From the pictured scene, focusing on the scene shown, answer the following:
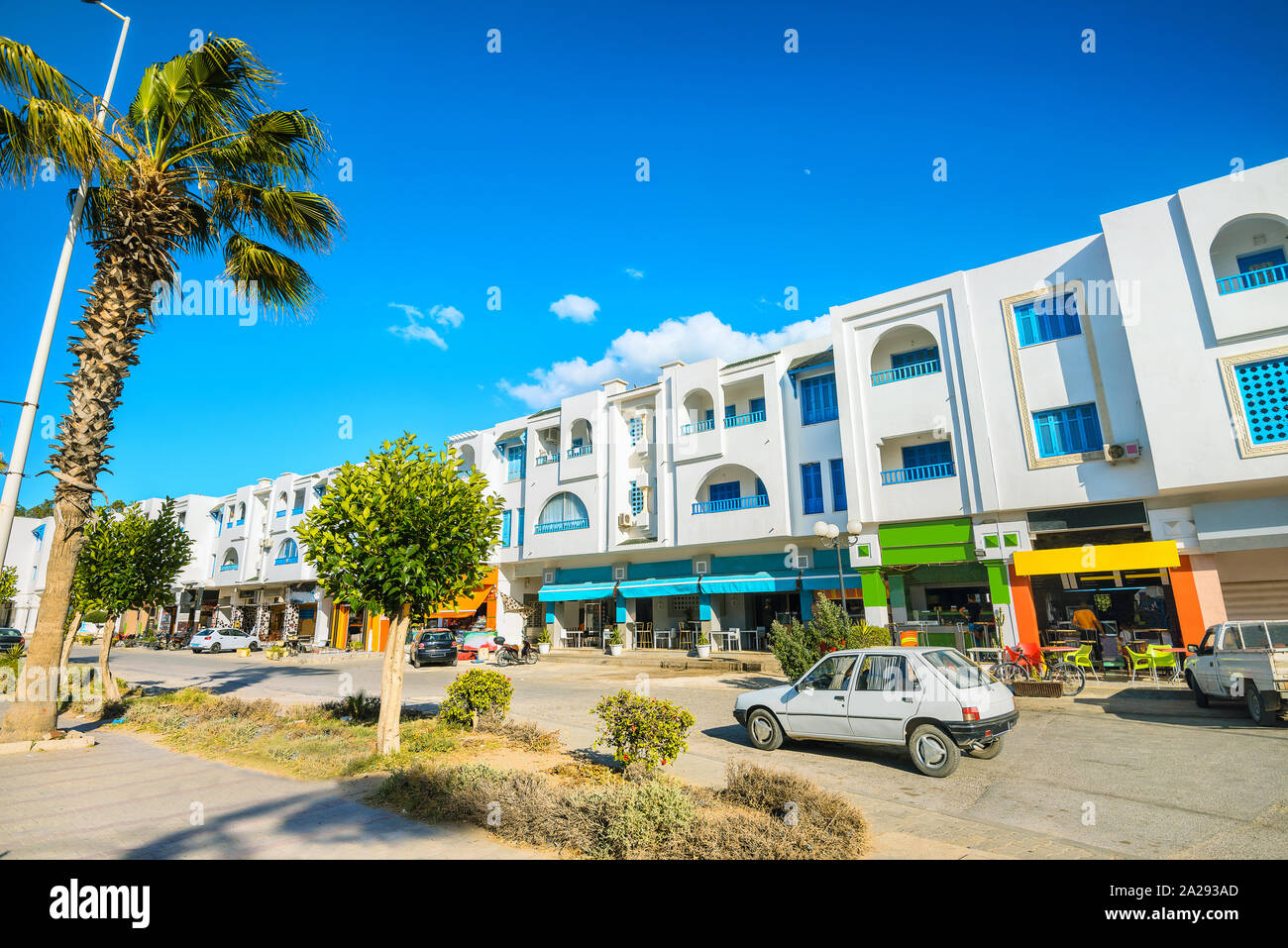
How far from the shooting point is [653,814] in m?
5.06

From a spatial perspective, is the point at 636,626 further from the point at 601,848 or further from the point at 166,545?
the point at 601,848

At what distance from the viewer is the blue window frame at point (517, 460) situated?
34.8 metres

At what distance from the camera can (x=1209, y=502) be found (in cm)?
1616

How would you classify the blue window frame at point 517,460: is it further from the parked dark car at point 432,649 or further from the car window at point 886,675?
the car window at point 886,675

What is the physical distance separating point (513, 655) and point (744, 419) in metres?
14.2

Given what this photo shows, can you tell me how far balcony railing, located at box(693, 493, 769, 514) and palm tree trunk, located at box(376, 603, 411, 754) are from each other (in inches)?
708

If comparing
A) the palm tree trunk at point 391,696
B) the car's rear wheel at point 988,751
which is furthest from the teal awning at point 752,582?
the palm tree trunk at point 391,696

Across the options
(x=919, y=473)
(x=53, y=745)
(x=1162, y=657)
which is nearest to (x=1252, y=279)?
(x=919, y=473)

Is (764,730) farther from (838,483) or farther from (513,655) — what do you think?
(513,655)

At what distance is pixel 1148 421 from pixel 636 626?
2128cm
